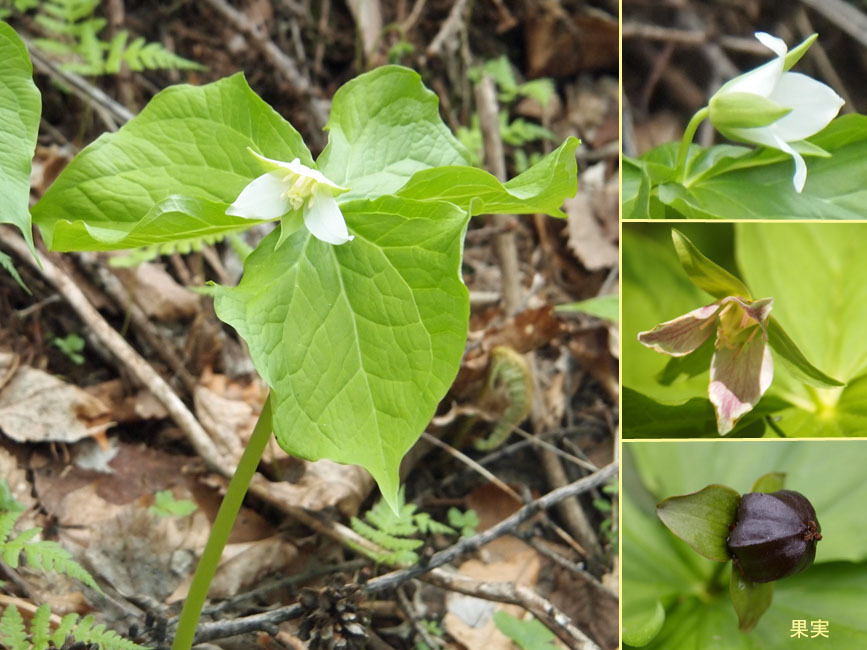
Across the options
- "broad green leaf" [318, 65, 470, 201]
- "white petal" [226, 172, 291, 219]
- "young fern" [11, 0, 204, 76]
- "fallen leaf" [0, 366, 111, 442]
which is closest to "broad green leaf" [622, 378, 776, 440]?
"broad green leaf" [318, 65, 470, 201]

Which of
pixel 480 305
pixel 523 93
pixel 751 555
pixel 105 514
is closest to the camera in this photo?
pixel 751 555

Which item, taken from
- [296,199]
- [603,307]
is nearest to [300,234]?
[296,199]

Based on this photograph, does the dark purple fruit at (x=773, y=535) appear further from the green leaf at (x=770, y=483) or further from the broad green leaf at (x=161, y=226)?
the broad green leaf at (x=161, y=226)

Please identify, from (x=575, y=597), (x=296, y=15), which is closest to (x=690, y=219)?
(x=575, y=597)

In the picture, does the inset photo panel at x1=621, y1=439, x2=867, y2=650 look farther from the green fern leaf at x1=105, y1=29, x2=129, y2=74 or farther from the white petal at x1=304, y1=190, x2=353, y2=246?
the green fern leaf at x1=105, y1=29, x2=129, y2=74

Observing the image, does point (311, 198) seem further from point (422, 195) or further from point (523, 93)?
point (523, 93)

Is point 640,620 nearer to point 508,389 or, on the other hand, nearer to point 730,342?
point 730,342
